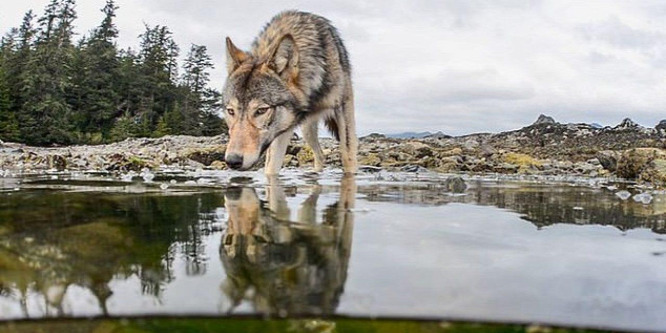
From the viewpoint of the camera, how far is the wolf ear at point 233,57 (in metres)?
7.07

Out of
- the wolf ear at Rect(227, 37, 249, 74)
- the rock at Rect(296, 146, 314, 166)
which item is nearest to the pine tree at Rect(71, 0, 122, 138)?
the rock at Rect(296, 146, 314, 166)

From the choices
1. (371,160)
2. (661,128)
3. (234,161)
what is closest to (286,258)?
(234,161)

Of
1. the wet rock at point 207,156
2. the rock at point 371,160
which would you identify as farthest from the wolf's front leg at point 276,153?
the wet rock at point 207,156

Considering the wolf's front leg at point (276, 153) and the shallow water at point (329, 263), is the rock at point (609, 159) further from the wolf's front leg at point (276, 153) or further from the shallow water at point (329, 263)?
the shallow water at point (329, 263)

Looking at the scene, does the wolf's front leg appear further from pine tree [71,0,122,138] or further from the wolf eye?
pine tree [71,0,122,138]

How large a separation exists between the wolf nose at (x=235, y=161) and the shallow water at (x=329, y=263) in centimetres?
205

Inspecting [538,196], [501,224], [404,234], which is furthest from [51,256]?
[538,196]

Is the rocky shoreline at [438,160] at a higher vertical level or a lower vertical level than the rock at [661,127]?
lower

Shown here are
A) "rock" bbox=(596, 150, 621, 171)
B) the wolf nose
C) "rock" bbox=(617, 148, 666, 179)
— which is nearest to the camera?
the wolf nose

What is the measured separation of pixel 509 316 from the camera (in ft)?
4.65

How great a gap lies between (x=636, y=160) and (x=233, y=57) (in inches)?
291

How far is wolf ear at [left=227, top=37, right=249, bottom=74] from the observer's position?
707cm

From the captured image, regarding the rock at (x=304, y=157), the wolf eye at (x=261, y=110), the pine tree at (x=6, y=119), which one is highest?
the pine tree at (x=6, y=119)

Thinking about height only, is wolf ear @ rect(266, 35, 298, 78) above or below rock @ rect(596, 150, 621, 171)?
above
